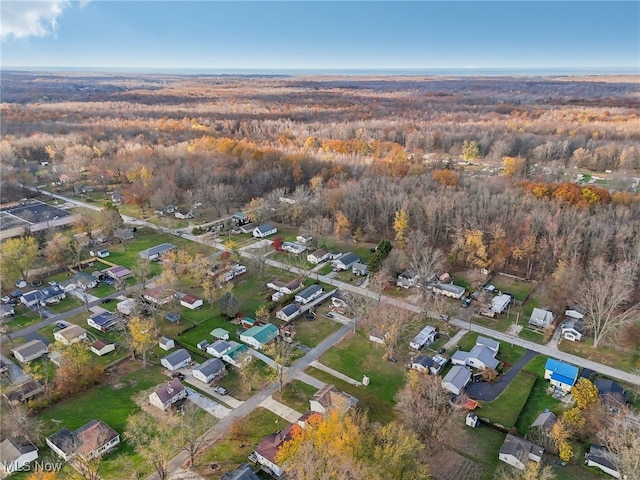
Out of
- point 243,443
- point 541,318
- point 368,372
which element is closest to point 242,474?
point 243,443

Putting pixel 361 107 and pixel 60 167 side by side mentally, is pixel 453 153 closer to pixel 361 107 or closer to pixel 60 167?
pixel 361 107

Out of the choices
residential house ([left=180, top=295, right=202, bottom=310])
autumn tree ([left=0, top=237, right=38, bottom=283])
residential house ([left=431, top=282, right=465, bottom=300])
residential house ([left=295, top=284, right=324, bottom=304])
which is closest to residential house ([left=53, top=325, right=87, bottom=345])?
residential house ([left=180, top=295, right=202, bottom=310])

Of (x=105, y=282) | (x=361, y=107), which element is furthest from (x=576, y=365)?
(x=361, y=107)

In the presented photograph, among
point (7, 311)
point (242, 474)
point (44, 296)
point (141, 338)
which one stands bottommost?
point (7, 311)

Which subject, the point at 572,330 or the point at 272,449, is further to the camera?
Result: the point at 572,330

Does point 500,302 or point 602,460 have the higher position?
point 500,302

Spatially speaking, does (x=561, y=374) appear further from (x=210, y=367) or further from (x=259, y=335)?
(x=210, y=367)

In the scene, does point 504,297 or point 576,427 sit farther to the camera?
point 504,297
